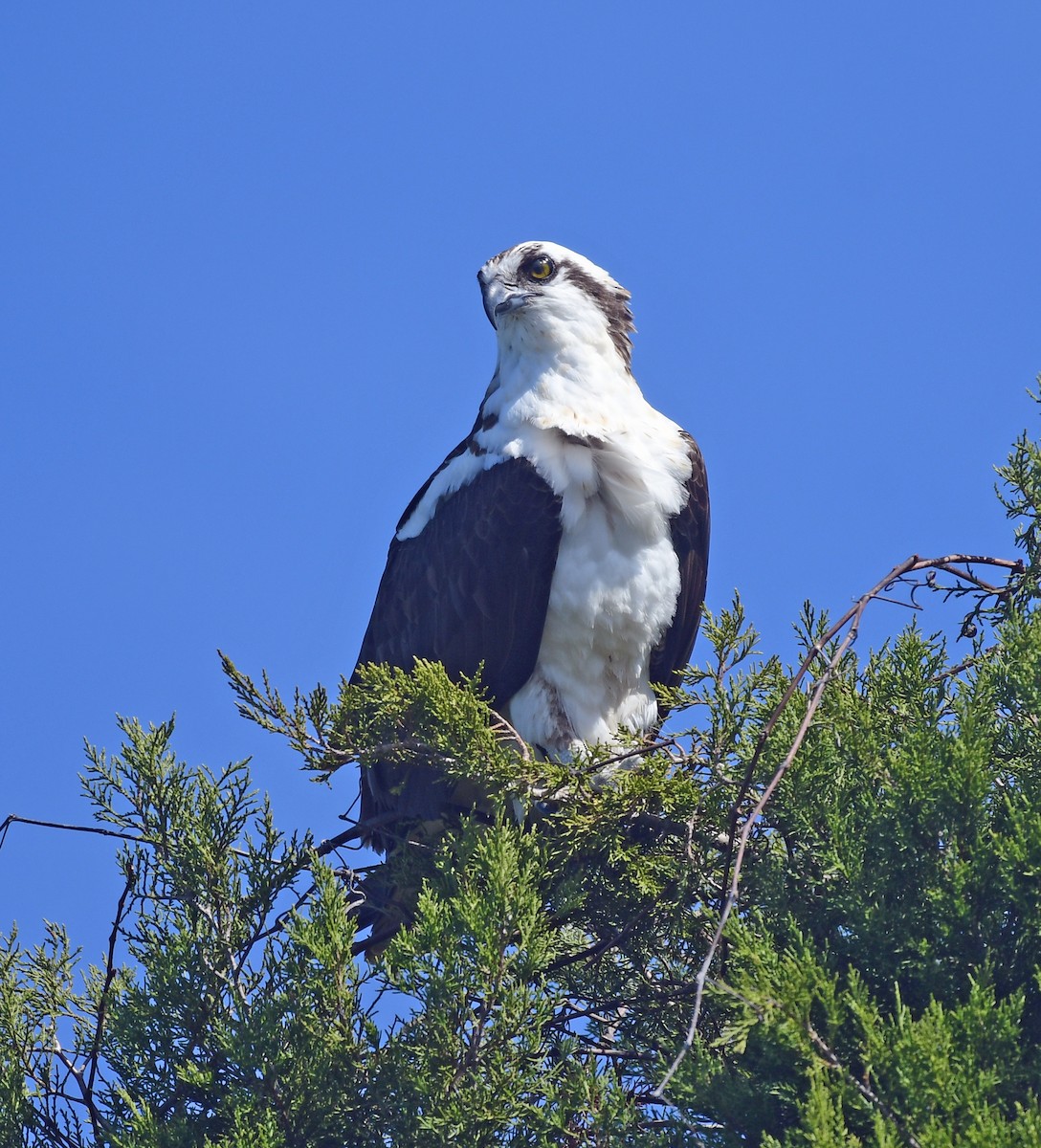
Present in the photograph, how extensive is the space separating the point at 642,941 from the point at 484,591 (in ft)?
5.01

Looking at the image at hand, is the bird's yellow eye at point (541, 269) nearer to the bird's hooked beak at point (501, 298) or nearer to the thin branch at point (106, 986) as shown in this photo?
the bird's hooked beak at point (501, 298)

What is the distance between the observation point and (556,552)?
18.0ft

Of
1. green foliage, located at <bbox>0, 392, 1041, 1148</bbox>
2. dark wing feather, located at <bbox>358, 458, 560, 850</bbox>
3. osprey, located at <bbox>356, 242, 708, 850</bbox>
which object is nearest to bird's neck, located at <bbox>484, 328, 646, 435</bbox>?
osprey, located at <bbox>356, 242, 708, 850</bbox>

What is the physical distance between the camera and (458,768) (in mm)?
4461

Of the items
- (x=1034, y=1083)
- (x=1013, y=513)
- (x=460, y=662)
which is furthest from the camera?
(x=460, y=662)

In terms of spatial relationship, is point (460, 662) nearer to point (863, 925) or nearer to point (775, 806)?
point (775, 806)

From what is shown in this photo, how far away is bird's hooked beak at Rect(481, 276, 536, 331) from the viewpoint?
5.95m

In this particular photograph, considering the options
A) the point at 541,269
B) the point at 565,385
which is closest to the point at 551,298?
the point at 541,269

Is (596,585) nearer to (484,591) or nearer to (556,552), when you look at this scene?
(556,552)

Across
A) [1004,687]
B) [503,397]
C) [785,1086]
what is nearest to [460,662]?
[503,397]

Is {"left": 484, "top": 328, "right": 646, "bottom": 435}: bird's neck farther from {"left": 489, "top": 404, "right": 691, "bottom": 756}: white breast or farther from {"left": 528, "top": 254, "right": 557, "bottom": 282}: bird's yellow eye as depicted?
{"left": 528, "top": 254, "right": 557, "bottom": 282}: bird's yellow eye

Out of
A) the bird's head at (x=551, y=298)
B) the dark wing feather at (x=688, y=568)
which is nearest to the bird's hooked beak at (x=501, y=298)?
the bird's head at (x=551, y=298)

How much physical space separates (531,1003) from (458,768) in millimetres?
840

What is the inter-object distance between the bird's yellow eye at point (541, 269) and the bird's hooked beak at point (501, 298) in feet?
0.32
